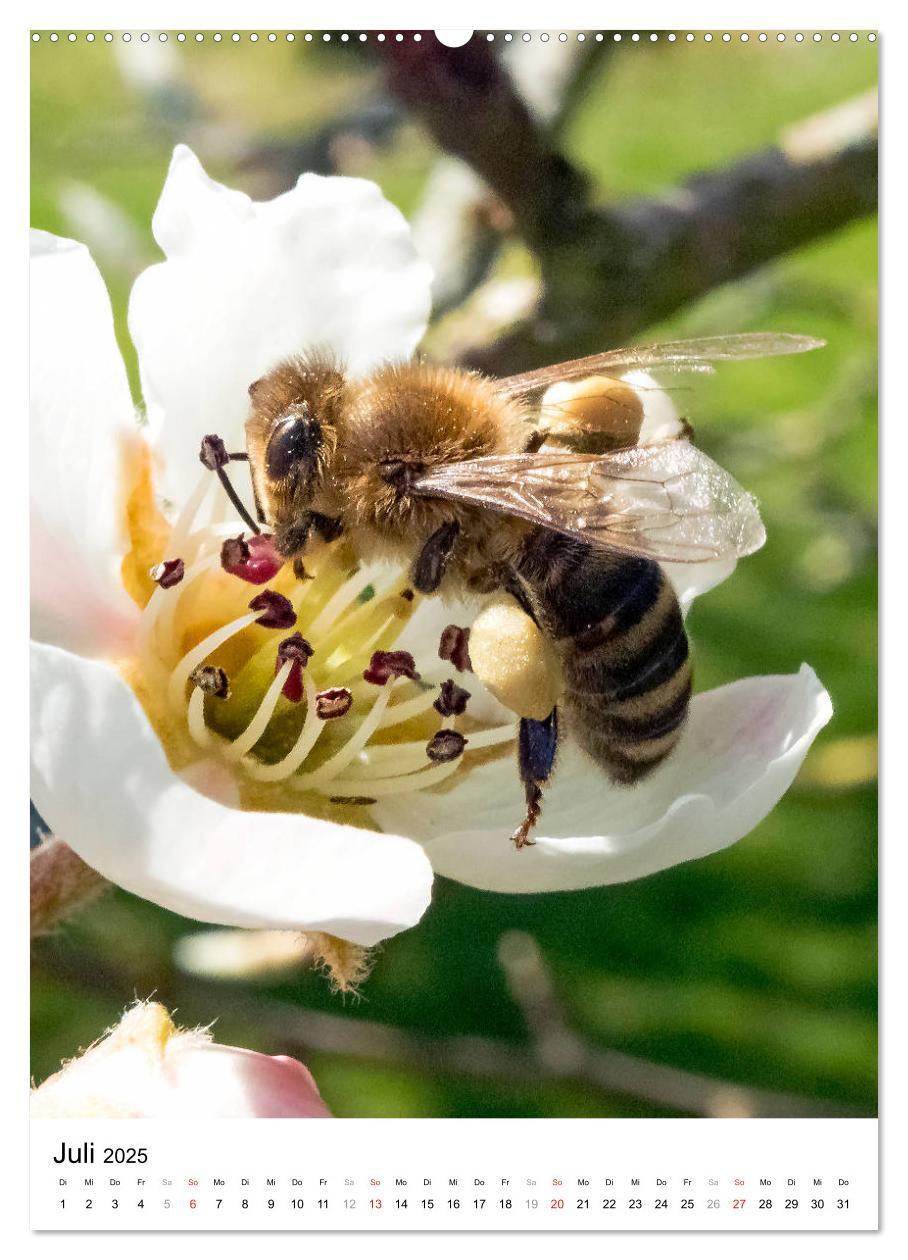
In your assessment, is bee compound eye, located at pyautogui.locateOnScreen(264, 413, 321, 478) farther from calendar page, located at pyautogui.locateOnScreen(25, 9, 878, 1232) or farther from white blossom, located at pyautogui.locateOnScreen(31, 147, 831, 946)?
white blossom, located at pyautogui.locateOnScreen(31, 147, 831, 946)

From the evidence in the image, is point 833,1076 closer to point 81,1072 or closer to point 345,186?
point 81,1072

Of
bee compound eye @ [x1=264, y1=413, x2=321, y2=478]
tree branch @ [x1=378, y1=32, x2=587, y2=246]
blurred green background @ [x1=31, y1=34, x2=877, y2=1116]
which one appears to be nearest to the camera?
bee compound eye @ [x1=264, y1=413, x2=321, y2=478]

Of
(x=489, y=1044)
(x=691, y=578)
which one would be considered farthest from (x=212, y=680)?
(x=489, y=1044)

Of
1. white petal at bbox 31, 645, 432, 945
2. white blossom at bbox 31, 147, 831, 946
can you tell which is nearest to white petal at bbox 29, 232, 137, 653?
white blossom at bbox 31, 147, 831, 946

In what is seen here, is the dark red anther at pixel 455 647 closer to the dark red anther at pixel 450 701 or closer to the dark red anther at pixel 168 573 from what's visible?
the dark red anther at pixel 450 701
